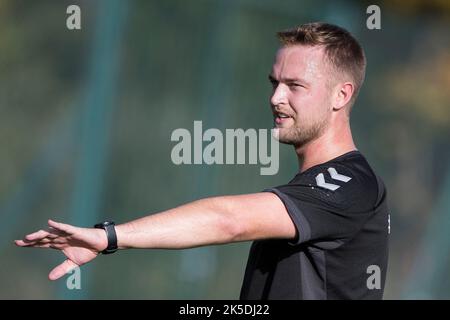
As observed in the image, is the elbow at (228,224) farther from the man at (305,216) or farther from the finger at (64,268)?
the finger at (64,268)

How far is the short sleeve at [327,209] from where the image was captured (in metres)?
3.66

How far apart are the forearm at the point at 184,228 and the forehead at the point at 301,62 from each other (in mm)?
904

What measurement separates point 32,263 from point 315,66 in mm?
4502

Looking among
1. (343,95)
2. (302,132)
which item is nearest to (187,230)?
(302,132)

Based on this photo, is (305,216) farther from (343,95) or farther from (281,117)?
(343,95)

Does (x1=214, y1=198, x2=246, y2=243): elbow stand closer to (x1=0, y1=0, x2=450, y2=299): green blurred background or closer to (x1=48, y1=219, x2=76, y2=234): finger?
(x1=48, y1=219, x2=76, y2=234): finger

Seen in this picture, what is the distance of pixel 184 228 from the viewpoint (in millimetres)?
3471

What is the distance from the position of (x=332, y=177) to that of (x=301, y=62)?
2.06 feet

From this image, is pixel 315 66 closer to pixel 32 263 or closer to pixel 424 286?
pixel 32 263

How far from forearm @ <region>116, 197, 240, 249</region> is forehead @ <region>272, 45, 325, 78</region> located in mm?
904

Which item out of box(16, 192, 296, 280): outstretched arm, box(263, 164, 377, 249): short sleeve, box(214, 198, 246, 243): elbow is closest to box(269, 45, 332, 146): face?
box(263, 164, 377, 249): short sleeve

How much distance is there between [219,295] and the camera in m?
8.56
